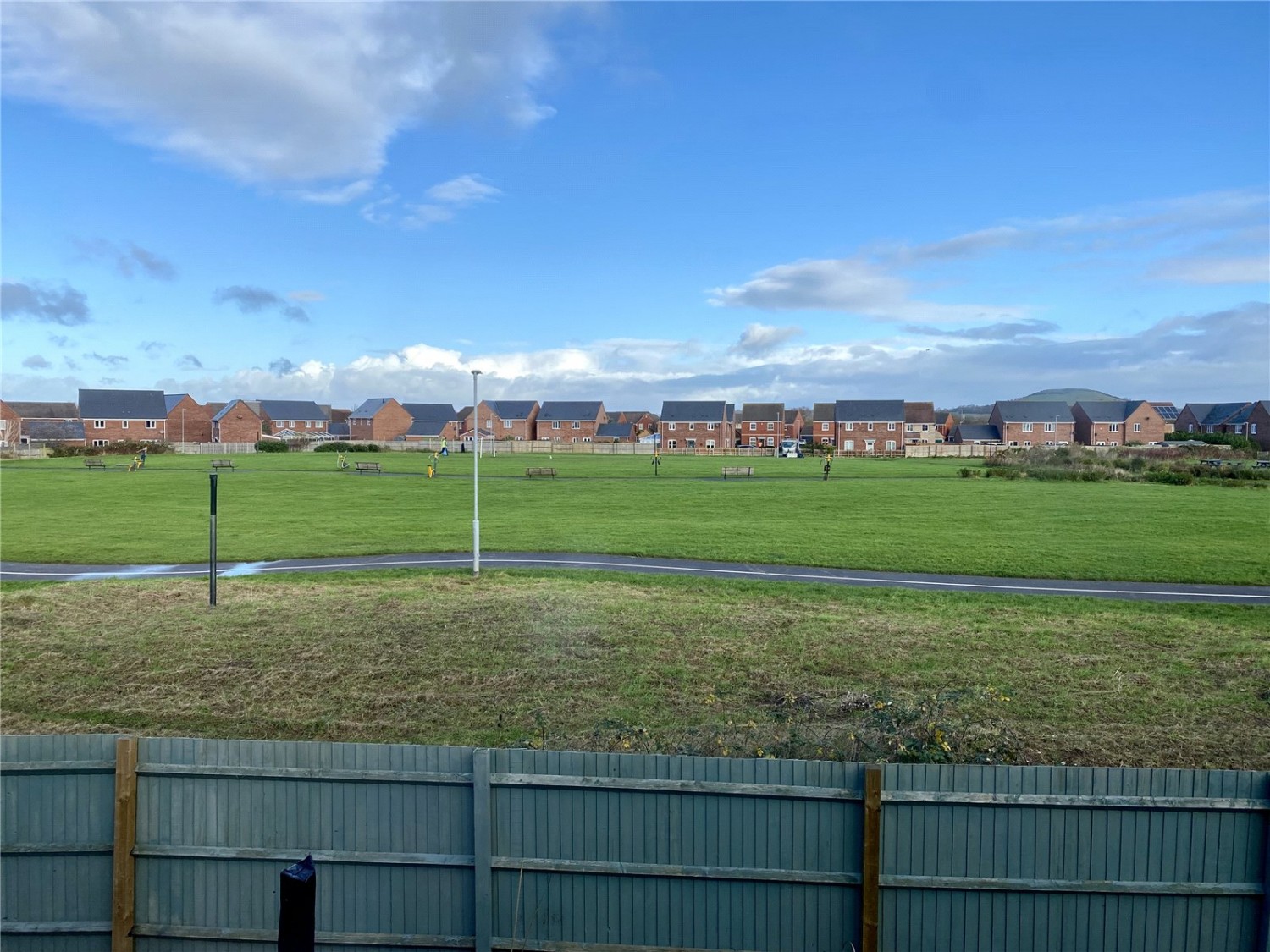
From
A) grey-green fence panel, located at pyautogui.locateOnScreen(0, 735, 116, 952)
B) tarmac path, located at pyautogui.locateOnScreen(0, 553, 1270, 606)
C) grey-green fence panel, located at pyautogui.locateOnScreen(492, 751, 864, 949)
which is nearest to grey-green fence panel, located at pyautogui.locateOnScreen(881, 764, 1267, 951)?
grey-green fence panel, located at pyautogui.locateOnScreen(492, 751, 864, 949)

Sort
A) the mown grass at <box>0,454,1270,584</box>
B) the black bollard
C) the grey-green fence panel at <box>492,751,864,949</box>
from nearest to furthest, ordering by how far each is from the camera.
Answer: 1. the black bollard
2. the grey-green fence panel at <box>492,751,864,949</box>
3. the mown grass at <box>0,454,1270,584</box>

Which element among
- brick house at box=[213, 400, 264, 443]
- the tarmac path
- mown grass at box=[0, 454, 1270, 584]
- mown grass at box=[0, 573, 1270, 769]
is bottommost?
mown grass at box=[0, 573, 1270, 769]

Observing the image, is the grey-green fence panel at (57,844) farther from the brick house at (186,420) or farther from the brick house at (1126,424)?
the brick house at (1126,424)

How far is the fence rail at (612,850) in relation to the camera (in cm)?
642

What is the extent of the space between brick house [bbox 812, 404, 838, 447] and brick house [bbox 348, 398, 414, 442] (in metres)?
65.2

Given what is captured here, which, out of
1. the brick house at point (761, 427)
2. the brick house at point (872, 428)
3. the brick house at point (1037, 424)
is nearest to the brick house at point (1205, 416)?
the brick house at point (1037, 424)

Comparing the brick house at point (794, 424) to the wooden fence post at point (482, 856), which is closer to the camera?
the wooden fence post at point (482, 856)

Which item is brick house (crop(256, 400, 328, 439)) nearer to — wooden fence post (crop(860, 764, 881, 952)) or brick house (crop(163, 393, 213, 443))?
brick house (crop(163, 393, 213, 443))

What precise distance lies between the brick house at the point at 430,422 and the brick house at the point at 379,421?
3.26ft

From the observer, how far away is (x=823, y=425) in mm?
134750

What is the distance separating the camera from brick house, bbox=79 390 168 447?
4673 inches

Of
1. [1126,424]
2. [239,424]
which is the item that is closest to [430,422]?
[239,424]

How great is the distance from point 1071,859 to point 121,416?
447 feet

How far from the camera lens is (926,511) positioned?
38750mm
